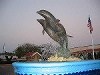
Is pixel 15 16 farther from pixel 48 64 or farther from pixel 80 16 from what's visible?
pixel 48 64

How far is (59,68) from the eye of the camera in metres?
4.11

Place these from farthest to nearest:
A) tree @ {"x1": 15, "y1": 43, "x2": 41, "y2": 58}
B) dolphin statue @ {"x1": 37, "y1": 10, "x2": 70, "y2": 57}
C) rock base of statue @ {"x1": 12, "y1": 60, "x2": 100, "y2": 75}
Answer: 1. tree @ {"x1": 15, "y1": 43, "x2": 41, "y2": 58}
2. dolphin statue @ {"x1": 37, "y1": 10, "x2": 70, "y2": 57}
3. rock base of statue @ {"x1": 12, "y1": 60, "x2": 100, "y2": 75}

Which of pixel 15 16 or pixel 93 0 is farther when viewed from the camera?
pixel 15 16

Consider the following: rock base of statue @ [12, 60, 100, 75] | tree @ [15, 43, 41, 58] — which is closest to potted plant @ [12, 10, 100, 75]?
rock base of statue @ [12, 60, 100, 75]

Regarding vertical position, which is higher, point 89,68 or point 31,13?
point 31,13

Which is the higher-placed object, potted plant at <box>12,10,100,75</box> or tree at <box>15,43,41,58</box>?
tree at <box>15,43,41,58</box>

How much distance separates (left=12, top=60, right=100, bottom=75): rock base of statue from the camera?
4109mm

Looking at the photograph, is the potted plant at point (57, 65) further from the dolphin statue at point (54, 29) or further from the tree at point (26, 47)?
the tree at point (26, 47)

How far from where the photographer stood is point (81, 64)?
4.24 m

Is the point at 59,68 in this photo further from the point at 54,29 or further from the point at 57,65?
the point at 54,29

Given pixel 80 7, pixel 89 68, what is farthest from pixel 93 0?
pixel 89 68

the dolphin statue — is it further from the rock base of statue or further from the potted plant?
the rock base of statue

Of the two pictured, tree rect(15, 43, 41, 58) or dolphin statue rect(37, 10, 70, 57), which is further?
tree rect(15, 43, 41, 58)

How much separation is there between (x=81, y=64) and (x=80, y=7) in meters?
4.50
